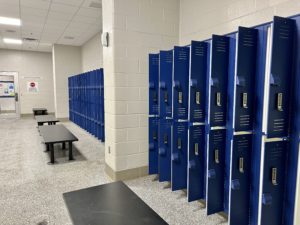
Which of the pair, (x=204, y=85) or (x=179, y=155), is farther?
(x=179, y=155)

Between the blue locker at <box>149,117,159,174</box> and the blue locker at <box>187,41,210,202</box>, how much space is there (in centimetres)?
85

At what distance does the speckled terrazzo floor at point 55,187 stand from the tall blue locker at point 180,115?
0.99 ft

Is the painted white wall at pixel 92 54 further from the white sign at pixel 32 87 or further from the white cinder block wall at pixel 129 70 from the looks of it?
the white cinder block wall at pixel 129 70

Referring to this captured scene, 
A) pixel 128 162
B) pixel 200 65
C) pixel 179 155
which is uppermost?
pixel 200 65

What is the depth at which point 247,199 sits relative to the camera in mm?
1938

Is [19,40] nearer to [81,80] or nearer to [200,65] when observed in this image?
[81,80]

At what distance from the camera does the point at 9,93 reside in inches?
434

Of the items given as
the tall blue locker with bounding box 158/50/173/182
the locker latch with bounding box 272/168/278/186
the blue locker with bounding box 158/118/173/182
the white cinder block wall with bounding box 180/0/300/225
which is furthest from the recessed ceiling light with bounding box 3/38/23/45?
the locker latch with bounding box 272/168/278/186

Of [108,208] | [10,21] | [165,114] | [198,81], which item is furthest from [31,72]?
[108,208]

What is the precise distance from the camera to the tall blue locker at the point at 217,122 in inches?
77.1

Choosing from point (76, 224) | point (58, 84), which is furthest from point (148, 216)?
point (58, 84)

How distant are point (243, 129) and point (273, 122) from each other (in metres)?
0.27

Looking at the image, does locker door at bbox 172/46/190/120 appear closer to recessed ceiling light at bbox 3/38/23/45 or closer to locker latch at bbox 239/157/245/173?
locker latch at bbox 239/157/245/173

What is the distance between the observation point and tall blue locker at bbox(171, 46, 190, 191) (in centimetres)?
244
